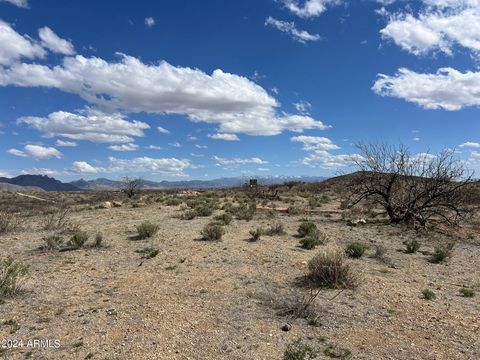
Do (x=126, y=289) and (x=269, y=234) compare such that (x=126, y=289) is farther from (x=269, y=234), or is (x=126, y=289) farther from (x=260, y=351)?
(x=269, y=234)

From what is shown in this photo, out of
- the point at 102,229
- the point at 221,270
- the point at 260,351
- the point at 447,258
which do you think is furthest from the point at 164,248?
the point at 447,258

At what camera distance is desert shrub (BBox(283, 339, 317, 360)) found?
18.8ft

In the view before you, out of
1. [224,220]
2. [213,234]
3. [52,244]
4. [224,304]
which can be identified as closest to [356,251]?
[213,234]

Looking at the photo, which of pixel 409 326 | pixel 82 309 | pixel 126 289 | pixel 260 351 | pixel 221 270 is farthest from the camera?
pixel 221 270

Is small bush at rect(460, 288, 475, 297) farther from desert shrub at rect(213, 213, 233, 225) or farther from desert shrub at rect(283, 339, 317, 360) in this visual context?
desert shrub at rect(213, 213, 233, 225)

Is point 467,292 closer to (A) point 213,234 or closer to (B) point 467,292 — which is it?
(B) point 467,292

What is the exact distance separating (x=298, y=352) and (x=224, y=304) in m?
2.95

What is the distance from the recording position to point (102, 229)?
17938 millimetres

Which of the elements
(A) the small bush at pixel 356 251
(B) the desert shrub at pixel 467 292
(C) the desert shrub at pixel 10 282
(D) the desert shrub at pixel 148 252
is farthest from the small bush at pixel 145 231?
(B) the desert shrub at pixel 467 292

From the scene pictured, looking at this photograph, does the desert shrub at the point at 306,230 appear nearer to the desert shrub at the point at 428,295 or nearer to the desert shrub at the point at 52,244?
the desert shrub at the point at 428,295

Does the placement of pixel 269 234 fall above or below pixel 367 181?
below

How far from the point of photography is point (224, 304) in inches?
334

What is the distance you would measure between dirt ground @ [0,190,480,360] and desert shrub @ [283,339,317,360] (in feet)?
0.64

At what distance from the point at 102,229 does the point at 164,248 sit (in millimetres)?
5392
